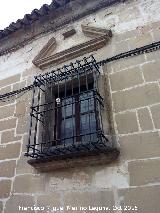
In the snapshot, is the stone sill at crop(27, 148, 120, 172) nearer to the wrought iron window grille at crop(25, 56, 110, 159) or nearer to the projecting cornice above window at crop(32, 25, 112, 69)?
the wrought iron window grille at crop(25, 56, 110, 159)

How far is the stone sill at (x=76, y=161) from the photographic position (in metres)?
2.70

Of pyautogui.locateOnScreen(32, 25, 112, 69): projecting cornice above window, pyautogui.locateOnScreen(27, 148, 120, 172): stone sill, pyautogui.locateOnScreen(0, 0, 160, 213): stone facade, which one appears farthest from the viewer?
pyautogui.locateOnScreen(32, 25, 112, 69): projecting cornice above window

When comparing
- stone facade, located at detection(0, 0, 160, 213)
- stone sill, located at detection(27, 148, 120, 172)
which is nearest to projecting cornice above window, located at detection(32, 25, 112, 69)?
stone facade, located at detection(0, 0, 160, 213)

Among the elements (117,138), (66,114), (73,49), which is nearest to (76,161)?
(117,138)

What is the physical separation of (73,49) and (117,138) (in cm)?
165

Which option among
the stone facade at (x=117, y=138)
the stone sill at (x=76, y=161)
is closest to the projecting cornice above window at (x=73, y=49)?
the stone facade at (x=117, y=138)

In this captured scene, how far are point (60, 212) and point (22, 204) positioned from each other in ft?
1.80

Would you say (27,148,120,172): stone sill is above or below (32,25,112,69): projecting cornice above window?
below

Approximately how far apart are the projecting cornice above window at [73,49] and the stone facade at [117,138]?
110mm

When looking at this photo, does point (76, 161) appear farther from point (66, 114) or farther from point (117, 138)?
point (66, 114)

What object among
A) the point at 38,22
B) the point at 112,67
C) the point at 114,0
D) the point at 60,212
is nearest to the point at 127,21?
the point at 114,0

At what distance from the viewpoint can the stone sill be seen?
2.70m

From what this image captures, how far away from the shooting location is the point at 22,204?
9.93 feet

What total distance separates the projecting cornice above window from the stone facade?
4.3 inches
